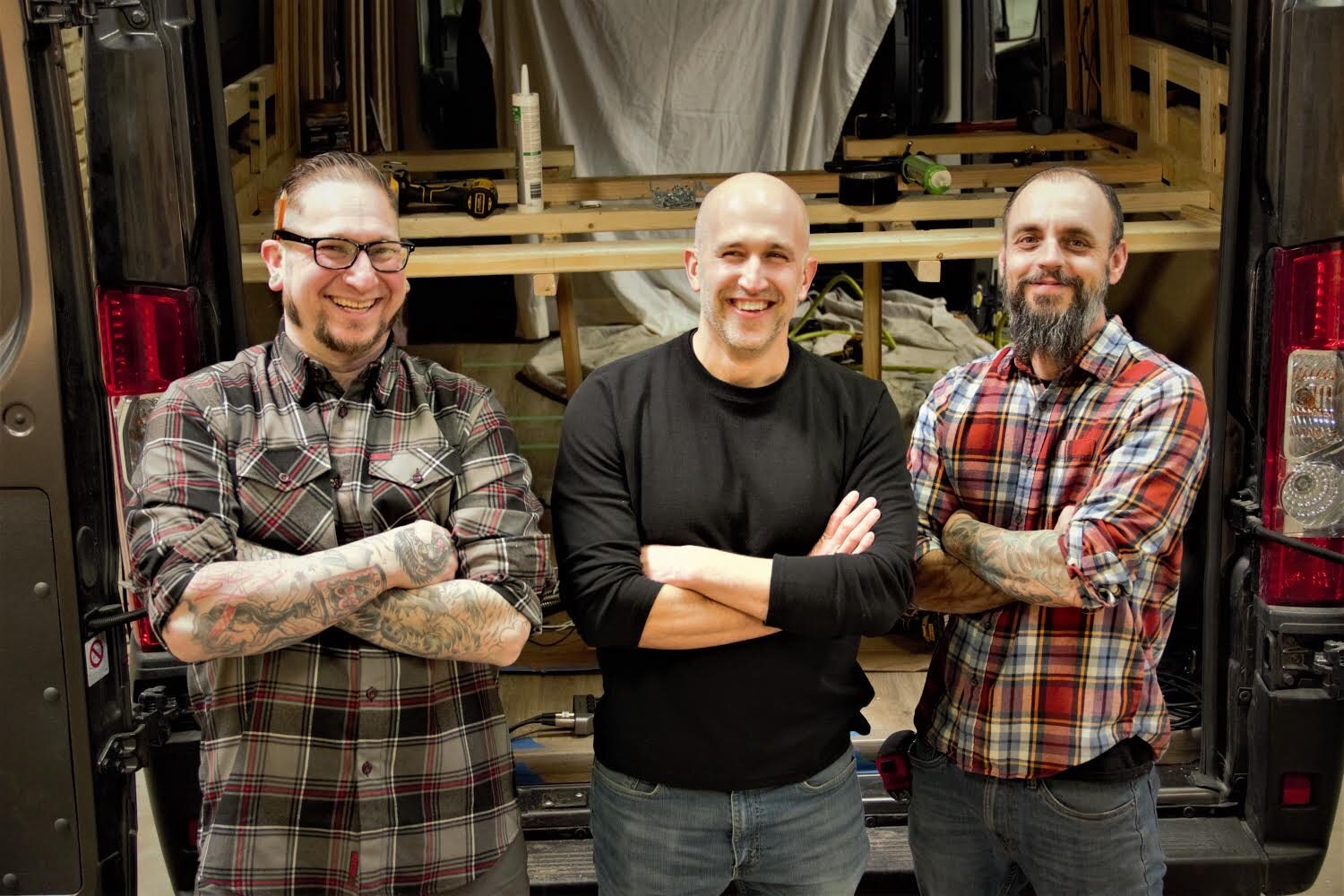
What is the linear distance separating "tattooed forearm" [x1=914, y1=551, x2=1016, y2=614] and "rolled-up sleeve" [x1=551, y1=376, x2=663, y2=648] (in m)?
0.48

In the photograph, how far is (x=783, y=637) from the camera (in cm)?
234

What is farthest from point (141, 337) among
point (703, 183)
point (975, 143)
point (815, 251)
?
point (975, 143)

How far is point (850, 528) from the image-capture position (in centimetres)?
230

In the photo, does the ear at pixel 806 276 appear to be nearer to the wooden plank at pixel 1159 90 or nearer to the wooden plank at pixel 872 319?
the wooden plank at pixel 872 319

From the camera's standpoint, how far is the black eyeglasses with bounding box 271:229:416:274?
227 centimetres

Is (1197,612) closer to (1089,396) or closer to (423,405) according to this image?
(1089,396)

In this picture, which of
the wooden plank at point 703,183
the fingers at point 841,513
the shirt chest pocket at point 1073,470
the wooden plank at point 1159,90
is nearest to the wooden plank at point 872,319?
the wooden plank at point 703,183

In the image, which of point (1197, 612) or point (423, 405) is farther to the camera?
point (1197, 612)

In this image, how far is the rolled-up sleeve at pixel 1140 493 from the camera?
90.6 inches

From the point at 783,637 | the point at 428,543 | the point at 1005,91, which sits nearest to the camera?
the point at 428,543

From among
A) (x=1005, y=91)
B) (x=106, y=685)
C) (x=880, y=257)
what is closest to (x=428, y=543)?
(x=106, y=685)

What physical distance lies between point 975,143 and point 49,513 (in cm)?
318

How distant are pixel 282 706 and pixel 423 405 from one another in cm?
49

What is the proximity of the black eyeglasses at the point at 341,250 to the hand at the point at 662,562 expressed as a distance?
0.59 metres
